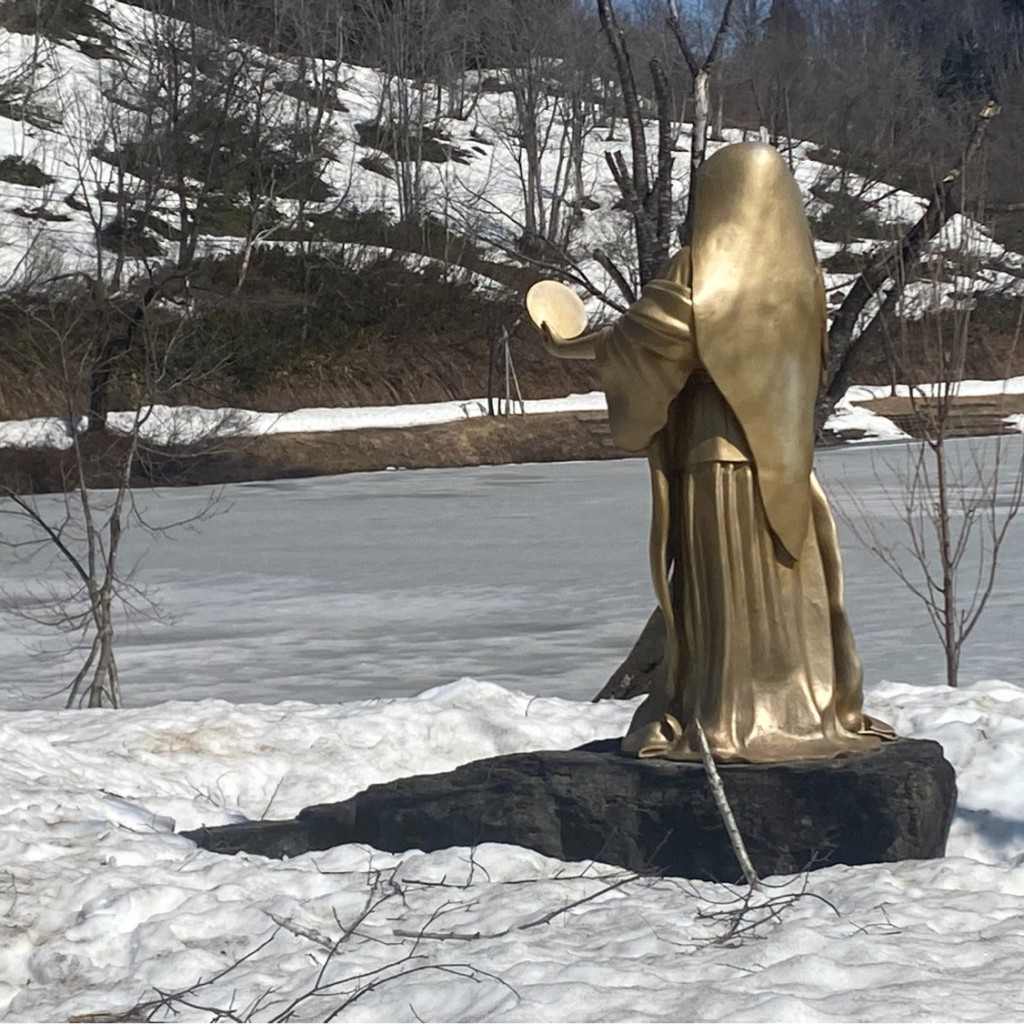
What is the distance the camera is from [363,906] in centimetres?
477

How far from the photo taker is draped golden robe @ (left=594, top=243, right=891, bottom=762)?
5523 mm

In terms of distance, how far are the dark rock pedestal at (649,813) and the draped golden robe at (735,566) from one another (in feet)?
0.49

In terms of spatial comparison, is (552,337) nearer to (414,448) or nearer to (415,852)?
(415,852)

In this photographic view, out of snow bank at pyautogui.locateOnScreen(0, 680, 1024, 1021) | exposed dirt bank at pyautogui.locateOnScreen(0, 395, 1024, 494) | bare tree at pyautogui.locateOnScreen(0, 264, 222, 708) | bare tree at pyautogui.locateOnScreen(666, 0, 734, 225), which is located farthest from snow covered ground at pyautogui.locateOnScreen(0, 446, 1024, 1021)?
exposed dirt bank at pyautogui.locateOnScreen(0, 395, 1024, 494)

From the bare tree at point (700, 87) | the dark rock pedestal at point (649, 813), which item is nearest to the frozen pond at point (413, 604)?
the bare tree at point (700, 87)

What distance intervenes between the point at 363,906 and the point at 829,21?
239 feet

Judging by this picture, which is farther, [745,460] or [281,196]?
[281,196]

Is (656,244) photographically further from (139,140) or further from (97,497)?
(139,140)

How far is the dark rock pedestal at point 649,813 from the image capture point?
536cm

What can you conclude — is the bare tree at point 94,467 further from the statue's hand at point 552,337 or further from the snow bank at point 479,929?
the statue's hand at point 552,337

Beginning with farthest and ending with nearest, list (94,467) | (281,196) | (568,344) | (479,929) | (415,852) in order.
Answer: (281,196), (94,467), (568,344), (415,852), (479,929)

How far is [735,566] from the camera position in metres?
5.58

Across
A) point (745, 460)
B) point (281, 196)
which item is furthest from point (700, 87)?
point (281, 196)

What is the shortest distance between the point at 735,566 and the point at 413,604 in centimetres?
706
